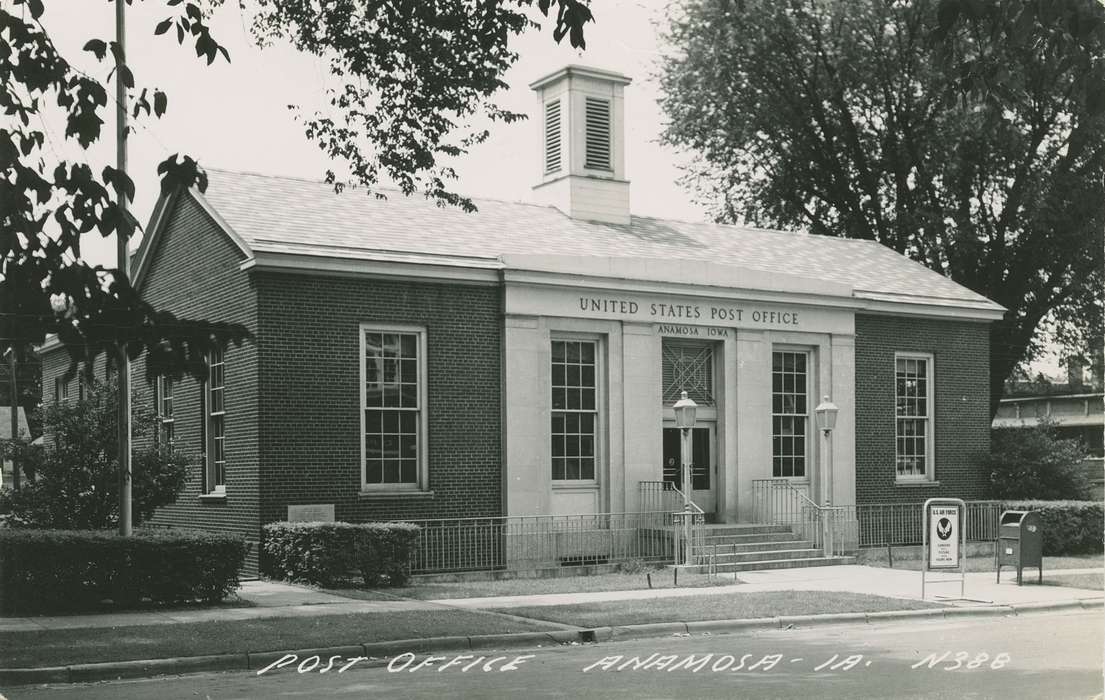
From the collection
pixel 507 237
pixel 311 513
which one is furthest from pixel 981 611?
pixel 507 237

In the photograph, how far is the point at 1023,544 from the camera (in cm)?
2005

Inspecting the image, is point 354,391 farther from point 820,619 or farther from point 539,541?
point 820,619

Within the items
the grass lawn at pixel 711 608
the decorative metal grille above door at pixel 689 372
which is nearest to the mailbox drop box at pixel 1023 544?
the grass lawn at pixel 711 608

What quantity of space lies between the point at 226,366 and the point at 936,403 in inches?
619

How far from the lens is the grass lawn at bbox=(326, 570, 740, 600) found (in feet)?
60.7

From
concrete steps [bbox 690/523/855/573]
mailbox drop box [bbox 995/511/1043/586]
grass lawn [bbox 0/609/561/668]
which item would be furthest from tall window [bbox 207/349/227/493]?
mailbox drop box [bbox 995/511/1043/586]

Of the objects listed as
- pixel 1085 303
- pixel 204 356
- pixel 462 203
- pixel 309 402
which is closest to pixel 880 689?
pixel 204 356

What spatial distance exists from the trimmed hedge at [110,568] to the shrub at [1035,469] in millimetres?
18627

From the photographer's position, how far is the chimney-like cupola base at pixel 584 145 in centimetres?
2798

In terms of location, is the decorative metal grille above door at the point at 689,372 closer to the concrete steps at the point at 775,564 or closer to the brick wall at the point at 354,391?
the concrete steps at the point at 775,564

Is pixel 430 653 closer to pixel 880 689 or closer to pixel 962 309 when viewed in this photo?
pixel 880 689

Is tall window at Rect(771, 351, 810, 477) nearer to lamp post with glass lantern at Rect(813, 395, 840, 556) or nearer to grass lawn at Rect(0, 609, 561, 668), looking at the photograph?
lamp post with glass lantern at Rect(813, 395, 840, 556)

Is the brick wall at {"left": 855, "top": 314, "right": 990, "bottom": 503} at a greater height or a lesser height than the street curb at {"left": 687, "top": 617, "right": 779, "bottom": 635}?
greater

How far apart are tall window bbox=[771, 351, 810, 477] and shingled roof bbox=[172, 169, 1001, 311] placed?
1.93m
